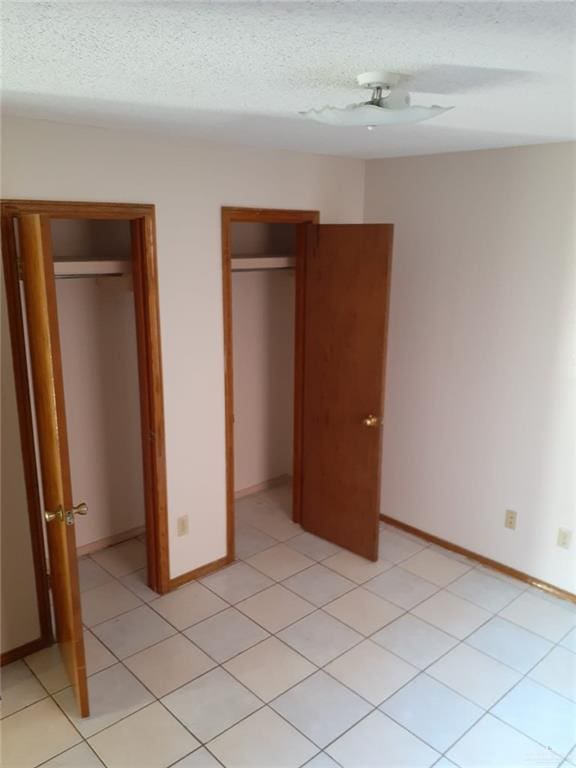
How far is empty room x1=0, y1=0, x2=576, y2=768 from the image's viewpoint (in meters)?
1.77

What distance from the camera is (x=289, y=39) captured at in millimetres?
1232

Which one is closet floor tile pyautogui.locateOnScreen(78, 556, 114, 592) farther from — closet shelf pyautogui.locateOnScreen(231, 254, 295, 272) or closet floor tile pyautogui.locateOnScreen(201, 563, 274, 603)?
closet shelf pyautogui.locateOnScreen(231, 254, 295, 272)

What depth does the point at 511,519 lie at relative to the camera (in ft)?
10.8

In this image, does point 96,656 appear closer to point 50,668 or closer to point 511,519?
point 50,668

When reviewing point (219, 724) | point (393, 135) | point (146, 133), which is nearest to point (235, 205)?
point (146, 133)

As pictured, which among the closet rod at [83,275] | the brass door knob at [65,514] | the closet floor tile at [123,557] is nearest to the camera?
the brass door knob at [65,514]

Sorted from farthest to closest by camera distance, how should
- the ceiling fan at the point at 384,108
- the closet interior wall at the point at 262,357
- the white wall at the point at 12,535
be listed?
the closet interior wall at the point at 262,357 → the white wall at the point at 12,535 → the ceiling fan at the point at 384,108

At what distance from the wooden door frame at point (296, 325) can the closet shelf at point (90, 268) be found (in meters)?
0.50

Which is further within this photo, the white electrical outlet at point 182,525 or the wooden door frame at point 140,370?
the white electrical outlet at point 182,525

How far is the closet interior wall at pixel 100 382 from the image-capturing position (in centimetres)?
319

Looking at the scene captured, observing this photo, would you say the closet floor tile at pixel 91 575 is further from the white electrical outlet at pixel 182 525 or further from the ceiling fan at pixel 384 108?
the ceiling fan at pixel 384 108

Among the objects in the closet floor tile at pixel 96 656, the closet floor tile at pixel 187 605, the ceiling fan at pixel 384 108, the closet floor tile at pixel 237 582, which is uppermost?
the ceiling fan at pixel 384 108

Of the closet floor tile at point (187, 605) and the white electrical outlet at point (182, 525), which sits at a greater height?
the white electrical outlet at point (182, 525)

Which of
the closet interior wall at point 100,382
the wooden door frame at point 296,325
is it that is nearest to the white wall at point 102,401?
the closet interior wall at point 100,382
